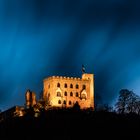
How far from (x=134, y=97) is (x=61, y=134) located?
54.0 meters

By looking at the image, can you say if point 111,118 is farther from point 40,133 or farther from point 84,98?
point 84,98

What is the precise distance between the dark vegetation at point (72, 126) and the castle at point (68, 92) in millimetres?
35063

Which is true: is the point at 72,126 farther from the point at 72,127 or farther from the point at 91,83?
the point at 91,83

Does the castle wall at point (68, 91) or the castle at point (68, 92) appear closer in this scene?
the castle at point (68, 92)

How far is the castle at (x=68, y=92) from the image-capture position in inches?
5842

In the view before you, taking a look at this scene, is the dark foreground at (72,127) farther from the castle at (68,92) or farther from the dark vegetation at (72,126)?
the castle at (68,92)

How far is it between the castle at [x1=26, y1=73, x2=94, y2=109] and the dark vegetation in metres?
35.1

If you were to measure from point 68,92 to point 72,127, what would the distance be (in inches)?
2085

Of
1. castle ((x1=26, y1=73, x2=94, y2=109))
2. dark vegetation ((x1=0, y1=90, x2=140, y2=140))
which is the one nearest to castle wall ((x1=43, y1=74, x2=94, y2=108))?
castle ((x1=26, y1=73, x2=94, y2=109))

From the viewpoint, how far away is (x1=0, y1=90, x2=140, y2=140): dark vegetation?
3691 inches

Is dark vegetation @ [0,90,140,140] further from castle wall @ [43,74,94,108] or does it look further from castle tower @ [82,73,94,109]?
castle tower @ [82,73,94,109]

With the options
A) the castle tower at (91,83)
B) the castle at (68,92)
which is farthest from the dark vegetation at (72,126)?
the castle tower at (91,83)

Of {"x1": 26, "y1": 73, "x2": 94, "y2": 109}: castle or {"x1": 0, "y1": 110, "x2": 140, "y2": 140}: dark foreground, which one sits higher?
{"x1": 26, "y1": 73, "x2": 94, "y2": 109}: castle

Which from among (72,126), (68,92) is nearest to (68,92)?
(68,92)
